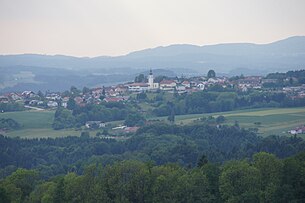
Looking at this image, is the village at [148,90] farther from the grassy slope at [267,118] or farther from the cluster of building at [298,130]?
the cluster of building at [298,130]

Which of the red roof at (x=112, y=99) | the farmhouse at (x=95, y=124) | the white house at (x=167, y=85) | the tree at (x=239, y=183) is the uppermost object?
the tree at (x=239, y=183)

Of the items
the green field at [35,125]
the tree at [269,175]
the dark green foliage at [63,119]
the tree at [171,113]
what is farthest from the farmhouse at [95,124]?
the tree at [269,175]

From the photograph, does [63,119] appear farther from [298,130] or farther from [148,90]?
[298,130]

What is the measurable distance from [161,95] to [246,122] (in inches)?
866

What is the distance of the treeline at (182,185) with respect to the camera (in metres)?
23.9

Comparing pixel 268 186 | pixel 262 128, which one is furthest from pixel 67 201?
pixel 262 128

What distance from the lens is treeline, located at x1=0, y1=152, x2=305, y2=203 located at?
23875mm

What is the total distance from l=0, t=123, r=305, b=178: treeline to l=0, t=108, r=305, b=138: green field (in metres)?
2.72

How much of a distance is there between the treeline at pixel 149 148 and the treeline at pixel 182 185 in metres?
12.4

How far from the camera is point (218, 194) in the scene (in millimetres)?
25203

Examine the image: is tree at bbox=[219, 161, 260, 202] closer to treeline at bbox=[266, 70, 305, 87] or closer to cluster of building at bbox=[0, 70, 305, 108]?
cluster of building at bbox=[0, 70, 305, 108]

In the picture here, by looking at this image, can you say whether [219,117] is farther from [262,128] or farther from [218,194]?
[218,194]

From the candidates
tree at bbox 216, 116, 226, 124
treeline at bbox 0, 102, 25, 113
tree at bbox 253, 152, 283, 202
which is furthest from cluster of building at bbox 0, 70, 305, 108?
tree at bbox 253, 152, 283, 202

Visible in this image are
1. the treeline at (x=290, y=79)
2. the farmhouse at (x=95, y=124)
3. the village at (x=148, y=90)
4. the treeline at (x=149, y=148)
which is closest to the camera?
the treeline at (x=149, y=148)
